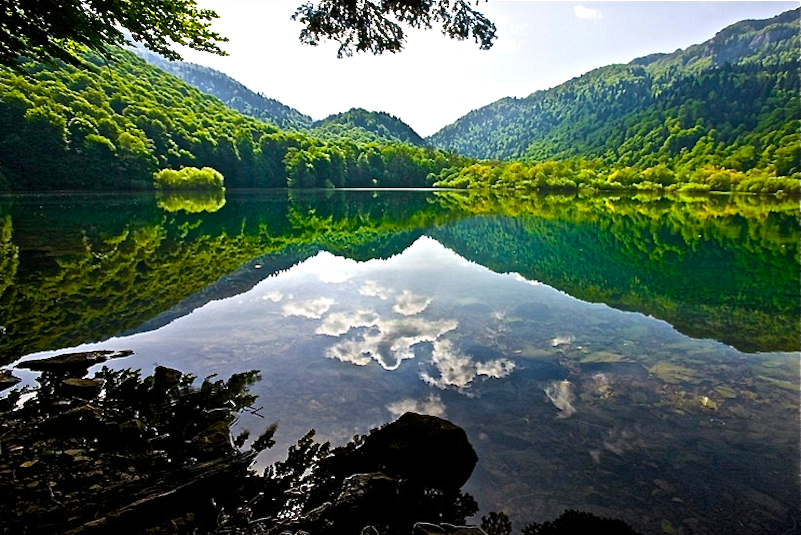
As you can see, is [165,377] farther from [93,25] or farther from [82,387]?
[93,25]

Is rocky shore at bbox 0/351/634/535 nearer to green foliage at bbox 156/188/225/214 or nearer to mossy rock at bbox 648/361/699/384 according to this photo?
mossy rock at bbox 648/361/699/384

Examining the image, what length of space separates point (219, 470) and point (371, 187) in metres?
175

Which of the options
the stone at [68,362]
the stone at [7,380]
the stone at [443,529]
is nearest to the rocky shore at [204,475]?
the stone at [443,529]

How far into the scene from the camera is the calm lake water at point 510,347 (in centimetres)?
604

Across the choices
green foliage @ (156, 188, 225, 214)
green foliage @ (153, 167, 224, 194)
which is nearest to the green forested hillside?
green foliage @ (153, 167, 224, 194)

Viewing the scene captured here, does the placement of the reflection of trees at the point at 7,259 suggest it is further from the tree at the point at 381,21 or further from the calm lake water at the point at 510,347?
the tree at the point at 381,21

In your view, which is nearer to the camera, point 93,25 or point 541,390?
point 541,390

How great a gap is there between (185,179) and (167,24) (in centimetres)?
9964

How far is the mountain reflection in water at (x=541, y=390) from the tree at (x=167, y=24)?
6.96 meters

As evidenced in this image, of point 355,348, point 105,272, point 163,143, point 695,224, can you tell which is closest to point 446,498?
point 355,348

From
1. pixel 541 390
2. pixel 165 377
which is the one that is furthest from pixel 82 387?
pixel 541 390

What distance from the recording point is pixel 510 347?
36.2 ft

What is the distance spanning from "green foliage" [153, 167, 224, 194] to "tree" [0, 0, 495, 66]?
95.6m

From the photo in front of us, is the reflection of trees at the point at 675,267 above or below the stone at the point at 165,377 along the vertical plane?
above
